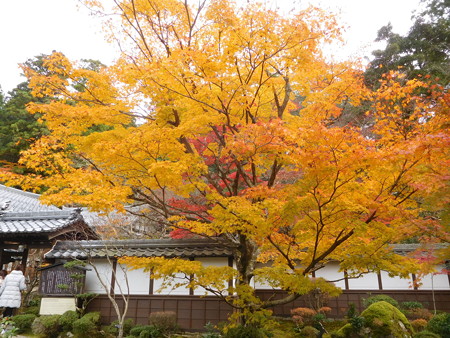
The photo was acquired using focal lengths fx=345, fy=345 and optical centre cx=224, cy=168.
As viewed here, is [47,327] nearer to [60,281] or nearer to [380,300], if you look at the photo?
[60,281]

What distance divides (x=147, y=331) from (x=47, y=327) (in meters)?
3.39

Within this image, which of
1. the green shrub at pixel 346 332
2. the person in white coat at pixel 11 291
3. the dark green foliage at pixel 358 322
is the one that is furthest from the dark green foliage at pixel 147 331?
the dark green foliage at pixel 358 322

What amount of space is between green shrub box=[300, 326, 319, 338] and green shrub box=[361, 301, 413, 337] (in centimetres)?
175

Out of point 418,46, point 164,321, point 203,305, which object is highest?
point 418,46

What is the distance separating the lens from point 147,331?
10961mm

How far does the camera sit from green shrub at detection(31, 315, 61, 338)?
11352 millimetres

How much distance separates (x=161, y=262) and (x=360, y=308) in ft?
29.0

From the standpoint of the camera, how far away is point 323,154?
5.87 meters

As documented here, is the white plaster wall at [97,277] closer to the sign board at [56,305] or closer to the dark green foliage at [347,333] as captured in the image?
the sign board at [56,305]

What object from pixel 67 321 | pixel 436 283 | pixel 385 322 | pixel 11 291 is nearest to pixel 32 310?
pixel 67 321

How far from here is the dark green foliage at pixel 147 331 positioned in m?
11.0

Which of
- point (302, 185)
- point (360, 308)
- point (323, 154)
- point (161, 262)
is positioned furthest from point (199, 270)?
point (360, 308)

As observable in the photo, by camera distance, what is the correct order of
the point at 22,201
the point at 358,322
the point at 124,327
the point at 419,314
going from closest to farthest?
the point at 358,322 → the point at 419,314 → the point at 124,327 → the point at 22,201

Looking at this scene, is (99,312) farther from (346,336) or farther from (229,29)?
(229,29)
